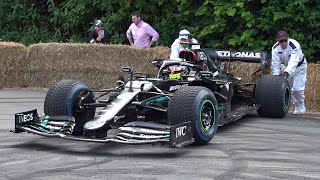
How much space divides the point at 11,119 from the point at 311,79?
5549 millimetres

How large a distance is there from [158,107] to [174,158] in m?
1.15

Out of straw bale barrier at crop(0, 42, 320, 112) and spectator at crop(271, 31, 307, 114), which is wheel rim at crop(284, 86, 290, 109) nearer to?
spectator at crop(271, 31, 307, 114)

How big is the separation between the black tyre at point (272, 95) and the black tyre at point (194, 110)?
2.56m

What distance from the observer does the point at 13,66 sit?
15141 millimetres

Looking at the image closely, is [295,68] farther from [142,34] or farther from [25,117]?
[25,117]

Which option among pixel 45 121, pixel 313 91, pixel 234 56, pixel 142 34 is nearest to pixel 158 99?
pixel 45 121

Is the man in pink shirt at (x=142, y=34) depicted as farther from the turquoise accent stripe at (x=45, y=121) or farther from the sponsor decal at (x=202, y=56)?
the turquoise accent stripe at (x=45, y=121)

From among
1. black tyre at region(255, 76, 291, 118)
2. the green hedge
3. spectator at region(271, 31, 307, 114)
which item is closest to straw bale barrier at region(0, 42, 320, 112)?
the green hedge

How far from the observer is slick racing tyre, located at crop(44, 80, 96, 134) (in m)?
8.42

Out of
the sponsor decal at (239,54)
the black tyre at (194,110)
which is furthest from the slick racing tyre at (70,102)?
the sponsor decal at (239,54)

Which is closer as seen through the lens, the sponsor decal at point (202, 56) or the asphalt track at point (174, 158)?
the asphalt track at point (174, 158)

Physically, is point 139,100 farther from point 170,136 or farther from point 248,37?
point 248,37

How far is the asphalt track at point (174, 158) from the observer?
6.57 meters

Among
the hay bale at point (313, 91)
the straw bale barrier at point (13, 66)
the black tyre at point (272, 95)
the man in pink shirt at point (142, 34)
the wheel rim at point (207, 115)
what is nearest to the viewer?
the wheel rim at point (207, 115)
